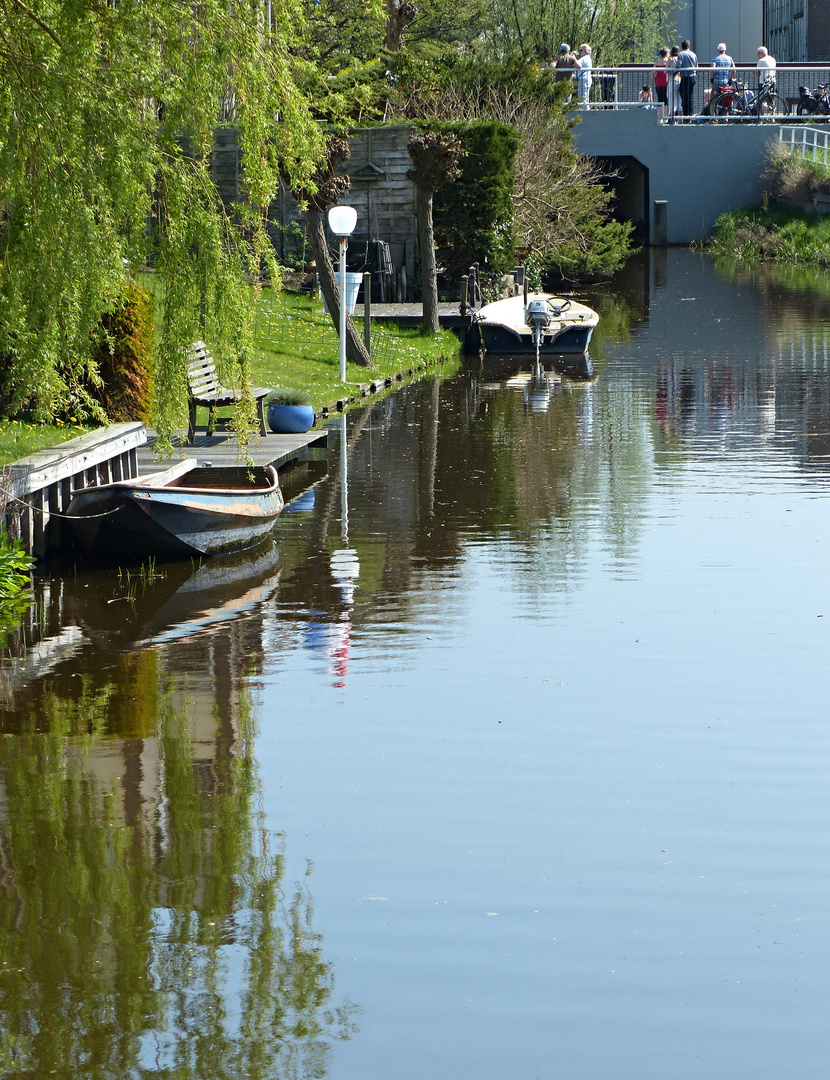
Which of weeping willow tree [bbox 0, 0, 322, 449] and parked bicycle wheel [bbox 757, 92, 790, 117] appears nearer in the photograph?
weeping willow tree [bbox 0, 0, 322, 449]

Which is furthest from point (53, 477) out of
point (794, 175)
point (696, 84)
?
point (696, 84)

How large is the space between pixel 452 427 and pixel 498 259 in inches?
583

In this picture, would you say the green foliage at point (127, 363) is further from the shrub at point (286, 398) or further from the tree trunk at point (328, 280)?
the tree trunk at point (328, 280)

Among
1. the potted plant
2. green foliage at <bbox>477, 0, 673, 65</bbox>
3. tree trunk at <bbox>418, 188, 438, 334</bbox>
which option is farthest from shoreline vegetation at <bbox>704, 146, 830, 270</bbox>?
the potted plant

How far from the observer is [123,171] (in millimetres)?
10969

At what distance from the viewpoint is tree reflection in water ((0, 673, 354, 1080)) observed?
4.96m

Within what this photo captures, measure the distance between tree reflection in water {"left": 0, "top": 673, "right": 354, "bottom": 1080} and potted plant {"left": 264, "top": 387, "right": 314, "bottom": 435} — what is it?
400 inches

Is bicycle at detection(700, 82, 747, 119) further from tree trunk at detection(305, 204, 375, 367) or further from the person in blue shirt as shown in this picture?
tree trunk at detection(305, 204, 375, 367)

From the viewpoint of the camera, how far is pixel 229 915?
19.4 feet

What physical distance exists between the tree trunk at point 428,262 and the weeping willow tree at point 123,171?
1543cm

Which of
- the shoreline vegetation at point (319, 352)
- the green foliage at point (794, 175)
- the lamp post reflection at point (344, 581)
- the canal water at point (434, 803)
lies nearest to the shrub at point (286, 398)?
the shoreline vegetation at point (319, 352)

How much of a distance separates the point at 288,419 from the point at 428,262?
11.0 metres

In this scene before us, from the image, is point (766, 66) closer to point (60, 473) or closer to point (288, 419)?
point (288, 419)


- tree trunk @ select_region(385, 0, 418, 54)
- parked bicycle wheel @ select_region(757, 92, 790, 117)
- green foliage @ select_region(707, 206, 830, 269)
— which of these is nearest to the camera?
tree trunk @ select_region(385, 0, 418, 54)
